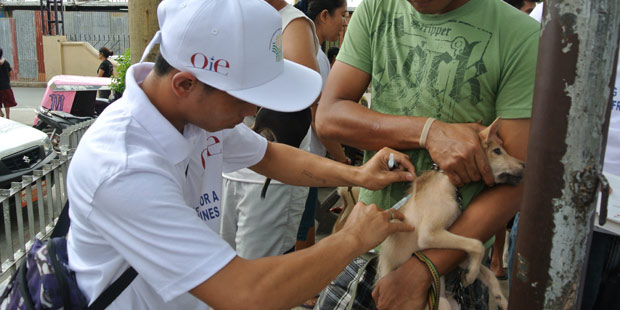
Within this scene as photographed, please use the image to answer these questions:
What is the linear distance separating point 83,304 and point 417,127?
1.30 meters

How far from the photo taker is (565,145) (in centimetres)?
113

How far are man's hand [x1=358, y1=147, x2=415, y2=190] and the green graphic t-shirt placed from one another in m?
0.09

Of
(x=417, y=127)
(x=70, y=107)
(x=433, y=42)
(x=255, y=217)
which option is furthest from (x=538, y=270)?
(x=70, y=107)

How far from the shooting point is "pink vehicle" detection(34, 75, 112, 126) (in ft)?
26.6

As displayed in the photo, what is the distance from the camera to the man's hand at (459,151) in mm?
1707

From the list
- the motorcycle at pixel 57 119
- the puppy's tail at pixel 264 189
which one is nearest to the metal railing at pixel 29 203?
the puppy's tail at pixel 264 189

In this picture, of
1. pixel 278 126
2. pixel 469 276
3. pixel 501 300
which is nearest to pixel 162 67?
pixel 469 276

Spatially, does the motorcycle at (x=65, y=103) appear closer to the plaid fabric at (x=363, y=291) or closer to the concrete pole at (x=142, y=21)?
the concrete pole at (x=142, y=21)

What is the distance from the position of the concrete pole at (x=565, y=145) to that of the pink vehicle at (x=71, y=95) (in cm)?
843

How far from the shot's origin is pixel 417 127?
181 centimetres

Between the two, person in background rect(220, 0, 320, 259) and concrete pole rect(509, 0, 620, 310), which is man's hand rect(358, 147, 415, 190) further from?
person in background rect(220, 0, 320, 259)

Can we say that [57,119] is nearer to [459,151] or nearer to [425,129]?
[425,129]

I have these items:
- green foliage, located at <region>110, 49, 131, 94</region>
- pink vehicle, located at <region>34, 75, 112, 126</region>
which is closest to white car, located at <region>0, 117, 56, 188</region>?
green foliage, located at <region>110, 49, 131, 94</region>

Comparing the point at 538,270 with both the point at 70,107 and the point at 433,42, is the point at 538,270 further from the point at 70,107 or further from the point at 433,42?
the point at 70,107
